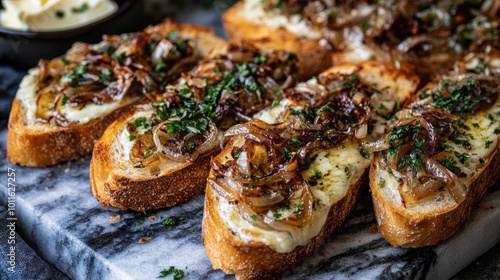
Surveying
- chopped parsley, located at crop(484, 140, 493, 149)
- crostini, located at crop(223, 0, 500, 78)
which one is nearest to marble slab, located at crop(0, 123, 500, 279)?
chopped parsley, located at crop(484, 140, 493, 149)

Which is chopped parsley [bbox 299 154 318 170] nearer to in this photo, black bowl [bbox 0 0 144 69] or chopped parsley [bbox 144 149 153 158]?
chopped parsley [bbox 144 149 153 158]

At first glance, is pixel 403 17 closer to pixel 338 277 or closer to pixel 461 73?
pixel 461 73

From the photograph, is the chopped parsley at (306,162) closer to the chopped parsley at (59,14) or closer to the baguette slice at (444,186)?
the baguette slice at (444,186)

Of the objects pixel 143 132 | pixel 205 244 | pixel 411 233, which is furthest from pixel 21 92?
pixel 411 233

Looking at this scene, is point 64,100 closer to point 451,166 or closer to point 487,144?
point 451,166

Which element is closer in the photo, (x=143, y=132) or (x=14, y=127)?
(x=143, y=132)
